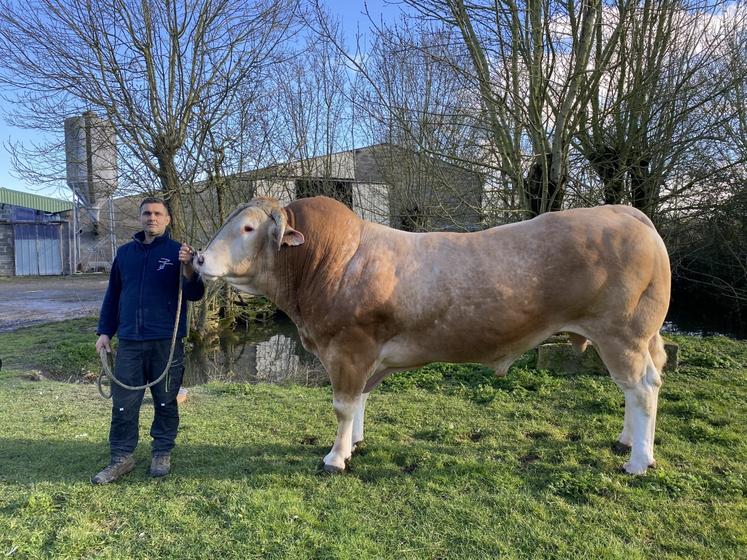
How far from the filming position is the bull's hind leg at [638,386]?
12.0 ft

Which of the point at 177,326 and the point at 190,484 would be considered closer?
the point at 190,484

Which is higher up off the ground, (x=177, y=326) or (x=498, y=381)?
(x=177, y=326)

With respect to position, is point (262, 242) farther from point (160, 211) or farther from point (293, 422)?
point (293, 422)

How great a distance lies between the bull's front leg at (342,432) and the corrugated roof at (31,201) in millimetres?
33869

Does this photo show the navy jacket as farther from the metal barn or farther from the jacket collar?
the metal barn

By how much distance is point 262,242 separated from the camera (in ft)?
12.2

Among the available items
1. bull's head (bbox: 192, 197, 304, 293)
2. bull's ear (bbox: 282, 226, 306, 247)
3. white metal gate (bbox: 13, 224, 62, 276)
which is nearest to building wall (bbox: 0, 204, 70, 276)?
white metal gate (bbox: 13, 224, 62, 276)

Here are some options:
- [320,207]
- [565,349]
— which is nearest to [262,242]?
[320,207]

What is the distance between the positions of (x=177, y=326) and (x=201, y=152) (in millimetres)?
6757

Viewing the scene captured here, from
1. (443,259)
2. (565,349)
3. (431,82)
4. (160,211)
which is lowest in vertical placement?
(565,349)

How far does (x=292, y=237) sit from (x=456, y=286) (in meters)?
1.23

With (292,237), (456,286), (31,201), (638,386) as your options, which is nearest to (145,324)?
(292,237)

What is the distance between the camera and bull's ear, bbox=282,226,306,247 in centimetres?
363

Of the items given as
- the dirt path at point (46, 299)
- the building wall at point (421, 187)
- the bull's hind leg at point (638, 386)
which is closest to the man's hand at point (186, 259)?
the bull's hind leg at point (638, 386)
